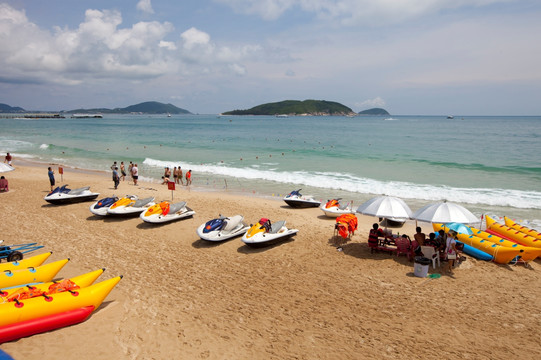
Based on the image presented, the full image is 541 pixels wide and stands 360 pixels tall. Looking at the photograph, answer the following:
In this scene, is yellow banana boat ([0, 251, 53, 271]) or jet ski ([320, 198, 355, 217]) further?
jet ski ([320, 198, 355, 217])

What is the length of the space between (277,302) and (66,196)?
1192cm

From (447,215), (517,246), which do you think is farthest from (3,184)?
(517,246)

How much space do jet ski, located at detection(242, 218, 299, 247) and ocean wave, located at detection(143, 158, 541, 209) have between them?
36.0ft

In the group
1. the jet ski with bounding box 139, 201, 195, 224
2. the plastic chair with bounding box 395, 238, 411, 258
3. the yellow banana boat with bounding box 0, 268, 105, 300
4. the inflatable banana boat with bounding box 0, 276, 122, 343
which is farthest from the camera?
the jet ski with bounding box 139, 201, 195, 224

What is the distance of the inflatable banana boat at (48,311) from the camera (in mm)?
6277

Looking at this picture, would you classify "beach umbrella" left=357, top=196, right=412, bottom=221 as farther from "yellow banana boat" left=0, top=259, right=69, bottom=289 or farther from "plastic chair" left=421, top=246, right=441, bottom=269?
"yellow banana boat" left=0, top=259, right=69, bottom=289

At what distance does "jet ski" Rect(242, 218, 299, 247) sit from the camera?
424 inches

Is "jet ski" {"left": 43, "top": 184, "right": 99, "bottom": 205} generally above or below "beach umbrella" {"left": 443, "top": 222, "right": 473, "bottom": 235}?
above

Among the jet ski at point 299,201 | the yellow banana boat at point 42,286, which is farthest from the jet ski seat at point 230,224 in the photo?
the jet ski at point 299,201

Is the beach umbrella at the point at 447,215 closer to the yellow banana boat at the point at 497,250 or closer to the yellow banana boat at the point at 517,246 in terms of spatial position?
the yellow banana boat at the point at 497,250

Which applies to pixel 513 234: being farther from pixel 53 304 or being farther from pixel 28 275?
pixel 28 275

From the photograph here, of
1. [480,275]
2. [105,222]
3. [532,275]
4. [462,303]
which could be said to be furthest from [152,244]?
[532,275]

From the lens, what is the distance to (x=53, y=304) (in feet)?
22.0

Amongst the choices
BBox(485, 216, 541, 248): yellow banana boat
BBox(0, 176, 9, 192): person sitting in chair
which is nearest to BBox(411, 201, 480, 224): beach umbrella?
BBox(485, 216, 541, 248): yellow banana boat
